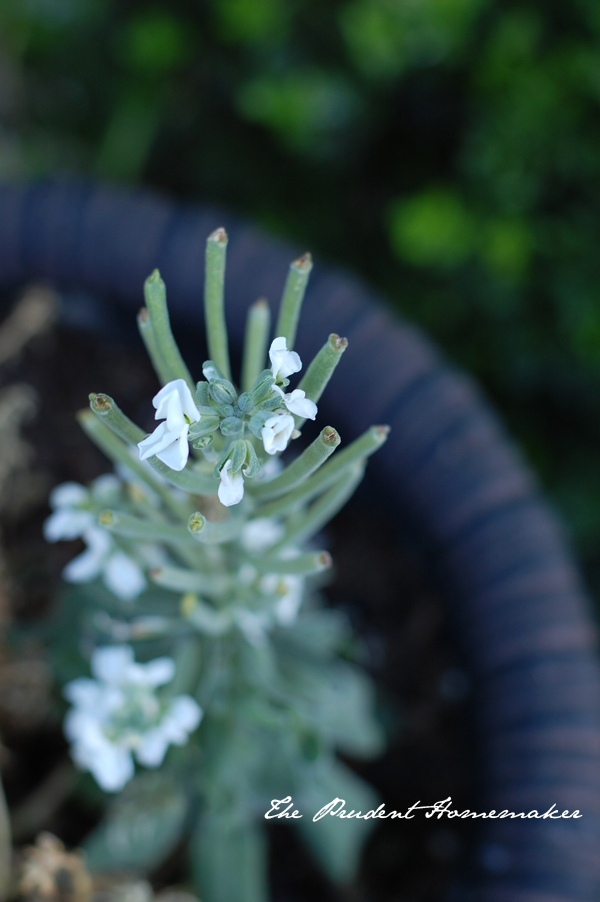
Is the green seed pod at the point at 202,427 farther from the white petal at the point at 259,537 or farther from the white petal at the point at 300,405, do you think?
the white petal at the point at 259,537

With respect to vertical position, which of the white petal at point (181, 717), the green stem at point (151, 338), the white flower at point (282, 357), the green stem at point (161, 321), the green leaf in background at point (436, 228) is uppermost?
the green leaf in background at point (436, 228)

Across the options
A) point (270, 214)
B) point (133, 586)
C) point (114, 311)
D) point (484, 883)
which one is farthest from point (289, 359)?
point (270, 214)

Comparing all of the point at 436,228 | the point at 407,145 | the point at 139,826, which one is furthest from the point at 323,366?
the point at 407,145

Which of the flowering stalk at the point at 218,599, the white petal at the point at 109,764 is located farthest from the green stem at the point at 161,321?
the white petal at the point at 109,764

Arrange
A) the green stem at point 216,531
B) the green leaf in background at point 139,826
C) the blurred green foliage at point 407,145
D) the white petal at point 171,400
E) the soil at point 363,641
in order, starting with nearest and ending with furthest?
the white petal at point 171,400, the green stem at point 216,531, the green leaf in background at point 139,826, the soil at point 363,641, the blurred green foliage at point 407,145

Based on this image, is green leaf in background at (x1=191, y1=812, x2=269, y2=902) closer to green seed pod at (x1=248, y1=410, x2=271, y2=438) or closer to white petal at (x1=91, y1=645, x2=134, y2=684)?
white petal at (x1=91, y1=645, x2=134, y2=684)

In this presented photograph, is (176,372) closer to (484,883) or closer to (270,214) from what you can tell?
(484,883)

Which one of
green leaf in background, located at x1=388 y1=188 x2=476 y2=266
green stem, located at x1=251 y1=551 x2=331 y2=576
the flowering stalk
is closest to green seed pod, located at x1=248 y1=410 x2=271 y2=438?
the flowering stalk
